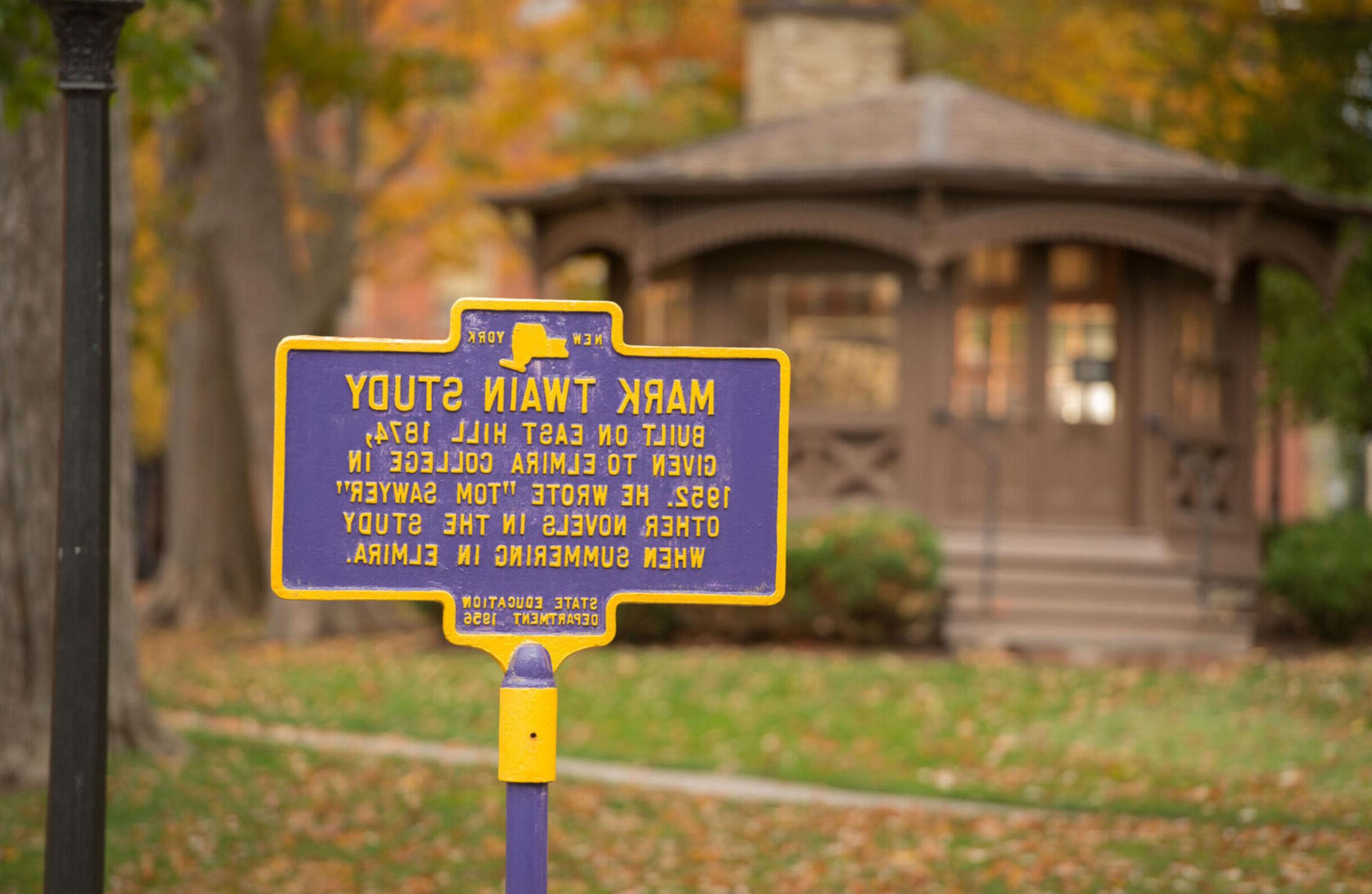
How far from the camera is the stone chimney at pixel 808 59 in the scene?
67.3ft

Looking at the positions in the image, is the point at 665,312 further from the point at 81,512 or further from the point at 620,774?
the point at 81,512

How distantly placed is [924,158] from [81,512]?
12.5 m

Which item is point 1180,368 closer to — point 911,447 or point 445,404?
point 911,447

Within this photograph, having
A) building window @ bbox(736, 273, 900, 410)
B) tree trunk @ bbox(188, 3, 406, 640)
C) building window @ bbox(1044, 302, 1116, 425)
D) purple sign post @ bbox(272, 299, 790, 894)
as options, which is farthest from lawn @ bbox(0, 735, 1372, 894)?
tree trunk @ bbox(188, 3, 406, 640)

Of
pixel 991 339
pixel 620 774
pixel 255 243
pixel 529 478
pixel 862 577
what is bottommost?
pixel 620 774

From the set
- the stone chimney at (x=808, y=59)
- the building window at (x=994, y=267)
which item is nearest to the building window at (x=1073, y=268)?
the building window at (x=994, y=267)

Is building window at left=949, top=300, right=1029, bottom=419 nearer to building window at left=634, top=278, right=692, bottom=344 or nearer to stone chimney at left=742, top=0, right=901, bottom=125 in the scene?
building window at left=634, top=278, right=692, bottom=344

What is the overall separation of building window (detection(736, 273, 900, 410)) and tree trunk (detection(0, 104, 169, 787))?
30.9 feet

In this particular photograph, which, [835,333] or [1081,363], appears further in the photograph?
[835,333]

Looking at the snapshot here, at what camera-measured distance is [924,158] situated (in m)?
16.6

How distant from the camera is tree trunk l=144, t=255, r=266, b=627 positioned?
2214 centimetres

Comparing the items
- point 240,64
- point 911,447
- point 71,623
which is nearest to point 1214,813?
point 71,623

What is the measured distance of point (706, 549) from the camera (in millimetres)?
5289

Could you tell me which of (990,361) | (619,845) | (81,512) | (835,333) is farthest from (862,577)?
(81,512)
